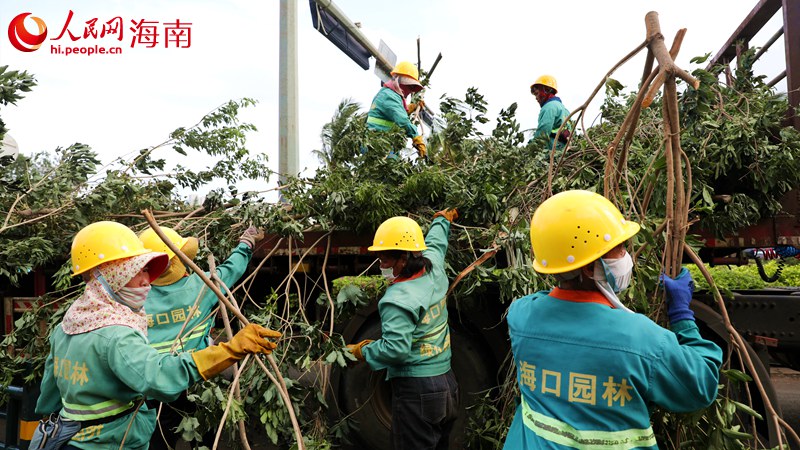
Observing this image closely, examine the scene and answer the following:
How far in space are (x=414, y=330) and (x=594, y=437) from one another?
5.26 ft

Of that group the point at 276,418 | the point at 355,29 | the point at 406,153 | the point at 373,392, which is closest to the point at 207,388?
the point at 276,418

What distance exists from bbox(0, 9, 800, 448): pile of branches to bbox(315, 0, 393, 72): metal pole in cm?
471

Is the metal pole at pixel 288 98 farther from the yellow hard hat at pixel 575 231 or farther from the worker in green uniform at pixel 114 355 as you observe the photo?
the yellow hard hat at pixel 575 231

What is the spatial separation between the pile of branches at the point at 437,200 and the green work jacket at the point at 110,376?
1.21 ft

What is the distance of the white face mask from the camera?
178 cm

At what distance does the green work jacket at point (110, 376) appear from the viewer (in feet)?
7.00

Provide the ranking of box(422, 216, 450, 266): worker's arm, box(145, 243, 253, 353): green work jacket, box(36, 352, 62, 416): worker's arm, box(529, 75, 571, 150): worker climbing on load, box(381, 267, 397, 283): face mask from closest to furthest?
box(36, 352, 62, 416): worker's arm
box(145, 243, 253, 353): green work jacket
box(381, 267, 397, 283): face mask
box(422, 216, 450, 266): worker's arm
box(529, 75, 571, 150): worker climbing on load

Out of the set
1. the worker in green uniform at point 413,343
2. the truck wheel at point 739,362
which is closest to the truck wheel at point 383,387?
the worker in green uniform at point 413,343

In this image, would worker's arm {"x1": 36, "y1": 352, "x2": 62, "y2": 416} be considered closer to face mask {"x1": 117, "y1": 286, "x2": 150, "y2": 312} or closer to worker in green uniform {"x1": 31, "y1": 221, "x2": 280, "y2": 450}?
worker in green uniform {"x1": 31, "y1": 221, "x2": 280, "y2": 450}

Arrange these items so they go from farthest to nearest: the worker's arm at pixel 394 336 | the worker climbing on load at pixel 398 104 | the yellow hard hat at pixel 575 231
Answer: the worker climbing on load at pixel 398 104, the worker's arm at pixel 394 336, the yellow hard hat at pixel 575 231

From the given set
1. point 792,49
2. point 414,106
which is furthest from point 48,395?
point 792,49

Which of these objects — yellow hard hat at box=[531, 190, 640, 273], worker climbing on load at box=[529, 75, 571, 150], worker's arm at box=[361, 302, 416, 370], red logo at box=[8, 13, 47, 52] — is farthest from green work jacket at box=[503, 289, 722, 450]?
red logo at box=[8, 13, 47, 52]

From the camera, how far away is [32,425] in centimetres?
319

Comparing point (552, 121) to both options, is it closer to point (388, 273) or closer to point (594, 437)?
point (388, 273)
